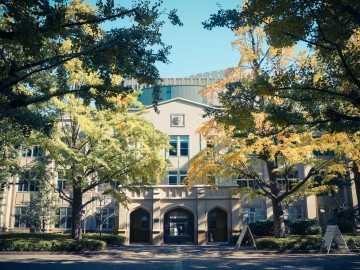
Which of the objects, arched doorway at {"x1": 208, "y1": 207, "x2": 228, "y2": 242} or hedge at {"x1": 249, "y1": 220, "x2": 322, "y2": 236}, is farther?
arched doorway at {"x1": 208, "y1": 207, "x2": 228, "y2": 242}

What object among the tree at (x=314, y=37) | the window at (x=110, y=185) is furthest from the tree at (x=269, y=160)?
the window at (x=110, y=185)

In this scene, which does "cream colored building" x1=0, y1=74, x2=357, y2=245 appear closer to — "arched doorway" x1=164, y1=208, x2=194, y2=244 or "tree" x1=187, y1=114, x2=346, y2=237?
"arched doorway" x1=164, y1=208, x2=194, y2=244

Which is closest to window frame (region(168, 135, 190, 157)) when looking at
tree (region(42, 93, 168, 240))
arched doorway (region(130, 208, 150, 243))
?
arched doorway (region(130, 208, 150, 243))

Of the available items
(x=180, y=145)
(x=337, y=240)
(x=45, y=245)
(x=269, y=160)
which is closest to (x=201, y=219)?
(x=180, y=145)

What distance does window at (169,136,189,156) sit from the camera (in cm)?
3247

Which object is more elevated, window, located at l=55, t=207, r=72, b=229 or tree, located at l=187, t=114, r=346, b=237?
tree, located at l=187, t=114, r=346, b=237

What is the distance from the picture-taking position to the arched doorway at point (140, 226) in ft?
100

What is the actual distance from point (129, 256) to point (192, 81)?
44970mm

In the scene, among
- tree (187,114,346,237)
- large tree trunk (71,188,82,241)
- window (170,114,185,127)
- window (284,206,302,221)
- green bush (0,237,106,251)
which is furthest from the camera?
window (284,206,302,221)

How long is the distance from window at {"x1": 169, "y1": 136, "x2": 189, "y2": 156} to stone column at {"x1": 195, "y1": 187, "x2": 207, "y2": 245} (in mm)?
4291

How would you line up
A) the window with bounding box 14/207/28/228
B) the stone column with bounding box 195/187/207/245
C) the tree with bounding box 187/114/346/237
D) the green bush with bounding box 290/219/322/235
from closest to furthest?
the tree with bounding box 187/114/346/237
the green bush with bounding box 290/219/322/235
the stone column with bounding box 195/187/207/245
the window with bounding box 14/207/28/228

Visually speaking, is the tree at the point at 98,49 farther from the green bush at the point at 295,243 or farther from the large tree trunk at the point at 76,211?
the green bush at the point at 295,243

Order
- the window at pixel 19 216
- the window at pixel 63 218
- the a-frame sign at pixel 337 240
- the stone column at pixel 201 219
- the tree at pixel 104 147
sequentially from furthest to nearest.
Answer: the window at pixel 19 216
the window at pixel 63 218
the stone column at pixel 201 219
the tree at pixel 104 147
the a-frame sign at pixel 337 240

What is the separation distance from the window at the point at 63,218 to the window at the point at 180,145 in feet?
41.3
